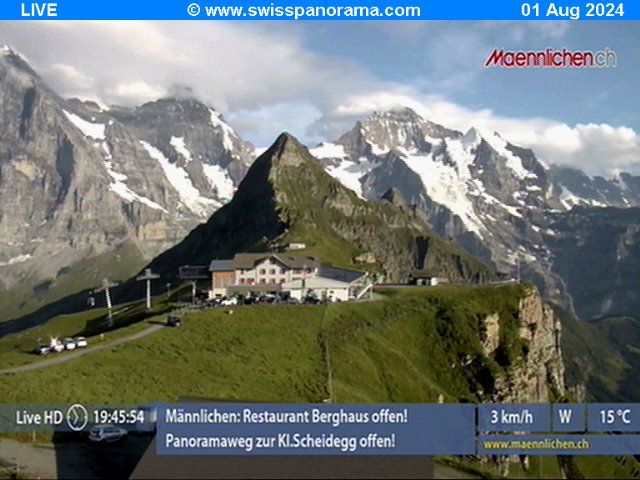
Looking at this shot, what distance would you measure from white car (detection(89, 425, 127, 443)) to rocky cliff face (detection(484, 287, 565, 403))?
8792 centimetres

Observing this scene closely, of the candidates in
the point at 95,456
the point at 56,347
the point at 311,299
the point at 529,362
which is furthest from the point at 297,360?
the point at 529,362

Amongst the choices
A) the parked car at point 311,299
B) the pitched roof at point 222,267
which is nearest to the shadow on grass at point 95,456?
the parked car at point 311,299

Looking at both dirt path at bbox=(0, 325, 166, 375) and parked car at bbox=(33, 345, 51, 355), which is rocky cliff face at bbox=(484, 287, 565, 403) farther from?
parked car at bbox=(33, 345, 51, 355)

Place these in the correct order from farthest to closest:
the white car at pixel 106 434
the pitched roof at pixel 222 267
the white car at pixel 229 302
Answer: the pitched roof at pixel 222 267, the white car at pixel 229 302, the white car at pixel 106 434

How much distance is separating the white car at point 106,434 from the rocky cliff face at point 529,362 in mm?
87917

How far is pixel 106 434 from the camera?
40.1 m

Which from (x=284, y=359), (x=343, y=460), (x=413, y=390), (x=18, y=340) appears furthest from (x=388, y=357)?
(x=18, y=340)

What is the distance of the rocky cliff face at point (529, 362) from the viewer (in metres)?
122

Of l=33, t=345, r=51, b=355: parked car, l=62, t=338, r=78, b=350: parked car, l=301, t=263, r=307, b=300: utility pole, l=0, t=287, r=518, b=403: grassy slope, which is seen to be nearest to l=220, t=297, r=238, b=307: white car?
l=0, t=287, r=518, b=403: grassy slope

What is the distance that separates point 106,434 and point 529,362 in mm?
120141

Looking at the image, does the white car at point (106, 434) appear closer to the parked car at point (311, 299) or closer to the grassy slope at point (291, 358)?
the grassy slope at point (291, 358)

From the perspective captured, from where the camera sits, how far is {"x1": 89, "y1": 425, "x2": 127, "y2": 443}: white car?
40062mm

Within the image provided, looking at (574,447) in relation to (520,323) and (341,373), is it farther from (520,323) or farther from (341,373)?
(520,323)

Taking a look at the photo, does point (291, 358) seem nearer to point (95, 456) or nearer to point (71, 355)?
point (71, 355)
